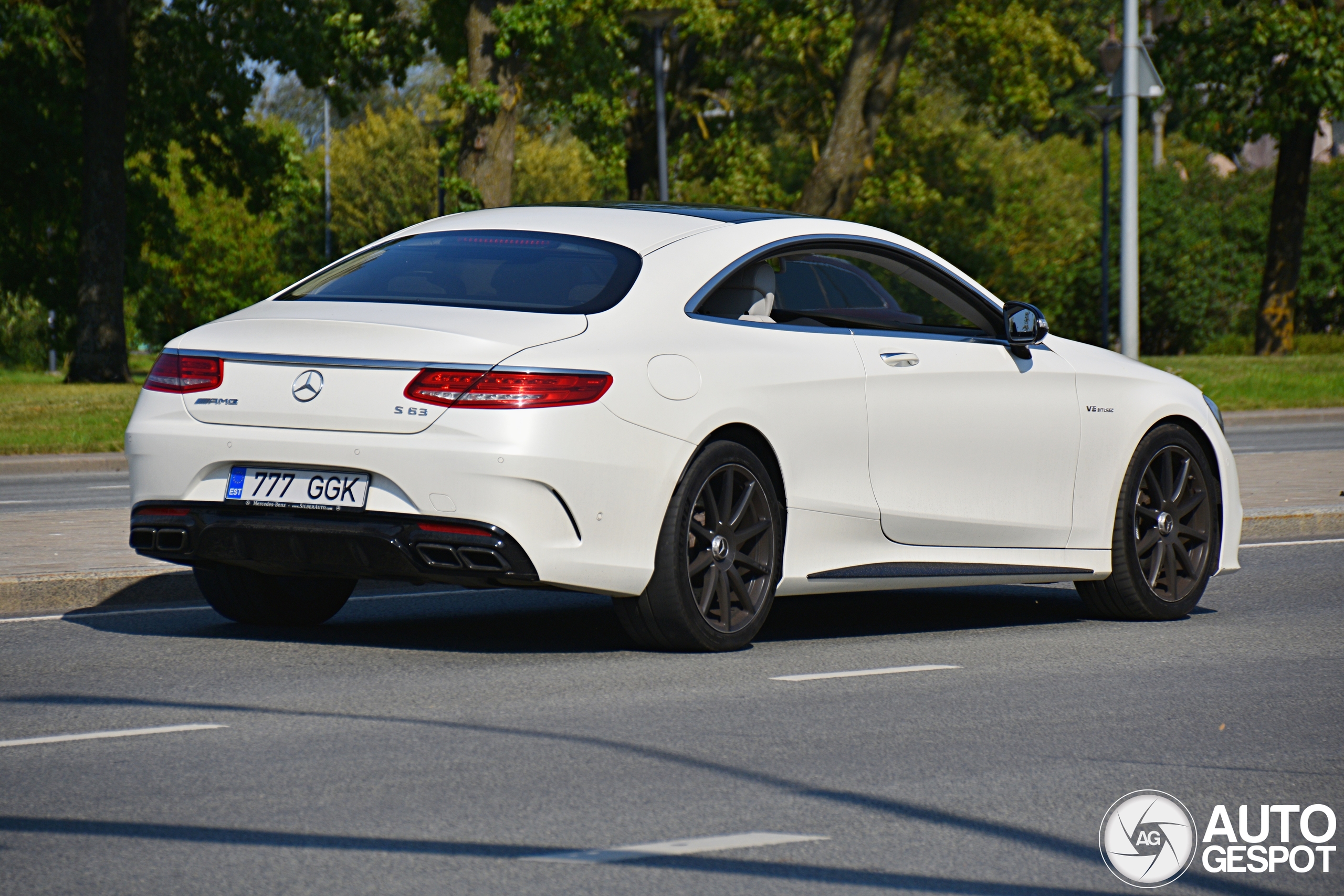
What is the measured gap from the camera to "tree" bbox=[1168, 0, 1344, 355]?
31531mm

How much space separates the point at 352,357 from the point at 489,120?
70.0 ft

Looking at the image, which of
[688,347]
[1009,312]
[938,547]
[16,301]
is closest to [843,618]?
[938,547]

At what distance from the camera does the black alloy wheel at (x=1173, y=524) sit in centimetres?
869

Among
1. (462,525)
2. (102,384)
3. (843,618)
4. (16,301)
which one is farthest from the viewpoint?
(16,301)

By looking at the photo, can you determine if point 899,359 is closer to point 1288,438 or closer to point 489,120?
point 1288,438

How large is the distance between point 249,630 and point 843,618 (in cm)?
257

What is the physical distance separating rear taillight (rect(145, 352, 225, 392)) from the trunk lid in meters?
0.03

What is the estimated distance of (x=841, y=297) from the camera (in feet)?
26.3

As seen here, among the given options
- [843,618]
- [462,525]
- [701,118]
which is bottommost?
[843,618]

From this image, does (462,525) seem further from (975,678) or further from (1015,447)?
(1015,447)

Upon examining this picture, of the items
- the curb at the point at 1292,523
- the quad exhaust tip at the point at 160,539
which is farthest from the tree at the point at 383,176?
the quad exhaust tip at the point at 160,539

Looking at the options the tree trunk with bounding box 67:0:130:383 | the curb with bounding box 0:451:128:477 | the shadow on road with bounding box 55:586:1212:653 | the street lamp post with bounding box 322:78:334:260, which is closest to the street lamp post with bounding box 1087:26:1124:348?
the curb with bounding box 0:451:128:477

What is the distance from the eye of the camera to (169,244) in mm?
38531

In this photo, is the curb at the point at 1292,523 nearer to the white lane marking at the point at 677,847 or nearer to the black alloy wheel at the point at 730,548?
the black alloy wheel at the point at 730,548
